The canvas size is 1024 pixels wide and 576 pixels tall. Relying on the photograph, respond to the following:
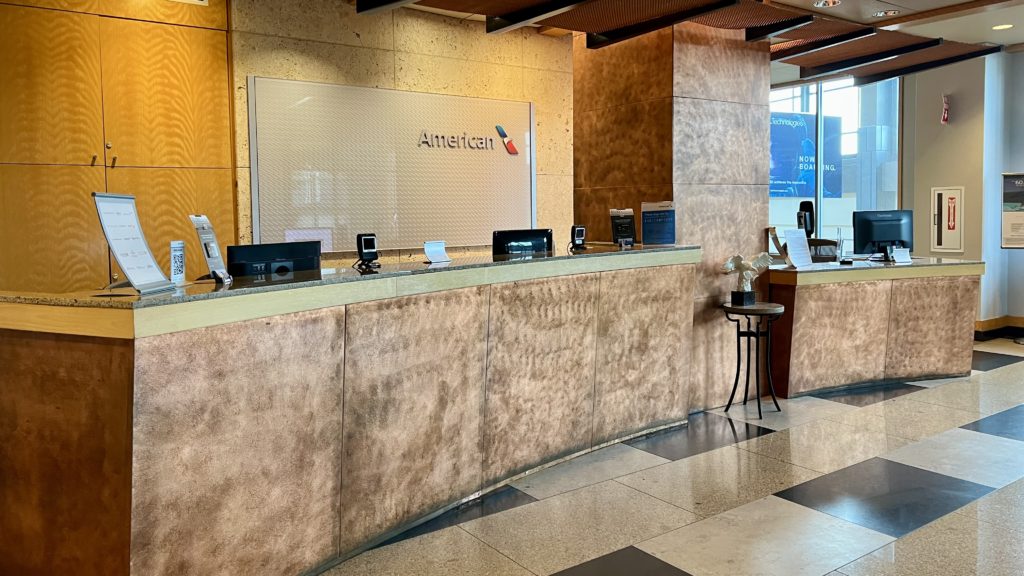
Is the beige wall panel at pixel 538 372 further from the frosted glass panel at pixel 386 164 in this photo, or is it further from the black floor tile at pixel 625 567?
the frosted glass panel at pixel 386 164

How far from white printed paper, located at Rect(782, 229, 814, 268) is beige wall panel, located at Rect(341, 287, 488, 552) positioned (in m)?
3.31

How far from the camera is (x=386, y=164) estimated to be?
21.6ft

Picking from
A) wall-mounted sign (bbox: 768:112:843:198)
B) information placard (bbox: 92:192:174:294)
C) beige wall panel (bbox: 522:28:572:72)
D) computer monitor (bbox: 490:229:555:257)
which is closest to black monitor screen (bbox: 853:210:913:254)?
beige wall panel (bbox: 522:28:572:72)

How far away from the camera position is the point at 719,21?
548 cm

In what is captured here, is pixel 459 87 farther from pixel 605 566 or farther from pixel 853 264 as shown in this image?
pixel 605 566

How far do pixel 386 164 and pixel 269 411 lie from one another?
3.98m

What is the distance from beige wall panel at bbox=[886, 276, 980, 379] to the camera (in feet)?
22.2

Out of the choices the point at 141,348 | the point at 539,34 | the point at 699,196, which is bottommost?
the point at 141,348

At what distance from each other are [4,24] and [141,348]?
3.64m

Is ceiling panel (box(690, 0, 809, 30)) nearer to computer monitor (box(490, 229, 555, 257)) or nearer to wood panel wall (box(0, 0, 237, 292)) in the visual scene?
computer monitor (box(490, 229, 555, 257))

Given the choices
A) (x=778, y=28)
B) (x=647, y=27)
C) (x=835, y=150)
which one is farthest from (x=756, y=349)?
(x=835, y=150)

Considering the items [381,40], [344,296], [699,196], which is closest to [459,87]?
[381,40]

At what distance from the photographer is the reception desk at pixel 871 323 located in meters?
6.31

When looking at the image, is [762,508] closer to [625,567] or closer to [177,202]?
[625,567]
